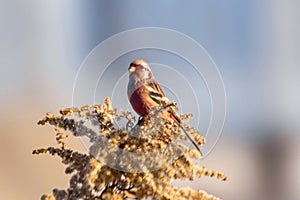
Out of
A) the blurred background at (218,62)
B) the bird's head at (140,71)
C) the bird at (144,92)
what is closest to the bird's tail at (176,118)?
the bird at (144,92)

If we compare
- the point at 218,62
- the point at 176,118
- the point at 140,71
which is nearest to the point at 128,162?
the point at 176,118

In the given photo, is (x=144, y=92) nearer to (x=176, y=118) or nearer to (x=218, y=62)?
(x=176, y=118)

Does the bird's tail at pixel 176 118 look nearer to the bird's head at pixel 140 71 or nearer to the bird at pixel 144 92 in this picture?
the bird at pixel 144 92

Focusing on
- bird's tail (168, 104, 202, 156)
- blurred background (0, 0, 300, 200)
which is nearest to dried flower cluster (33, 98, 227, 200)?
bird's tail (168, 104, 202, 156)

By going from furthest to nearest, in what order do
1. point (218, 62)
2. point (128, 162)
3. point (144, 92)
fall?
point (218, 62)
point (144, 92)
point (128, 162)

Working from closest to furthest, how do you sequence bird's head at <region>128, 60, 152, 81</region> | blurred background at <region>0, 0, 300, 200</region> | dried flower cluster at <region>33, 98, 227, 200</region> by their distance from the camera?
dried flower cluster at <region>33, 98, 227, 200</region>, bird's head at <region>128, 60, 152, 81</region>, blurred background at <region>0, 0, 300, 200</region>

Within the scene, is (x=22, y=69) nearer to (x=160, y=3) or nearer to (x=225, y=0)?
(x=160, y=3)

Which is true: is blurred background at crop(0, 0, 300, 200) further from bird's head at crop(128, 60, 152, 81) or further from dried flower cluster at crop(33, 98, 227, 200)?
dried flower cluster at crop(33, 98, 227, 200)
